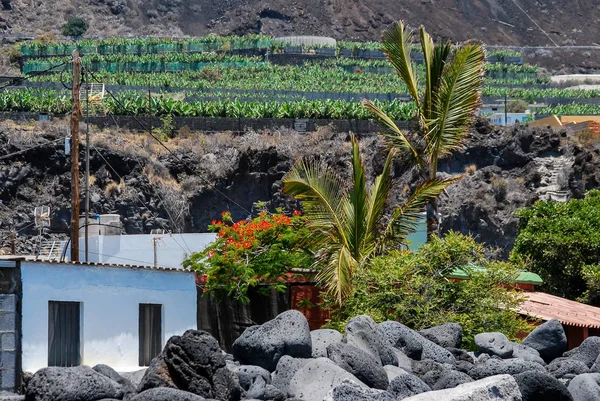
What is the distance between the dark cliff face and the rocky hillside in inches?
2829

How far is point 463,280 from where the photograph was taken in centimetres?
2333

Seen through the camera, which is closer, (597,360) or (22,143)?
(597,360)

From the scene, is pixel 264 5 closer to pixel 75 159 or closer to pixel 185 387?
pixel 75 159

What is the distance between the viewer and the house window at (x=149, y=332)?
20.8m

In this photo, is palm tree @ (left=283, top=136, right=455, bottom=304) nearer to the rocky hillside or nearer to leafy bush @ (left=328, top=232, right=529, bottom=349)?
leafy bush @ (left=328, top=232, right=529, bottom=349)

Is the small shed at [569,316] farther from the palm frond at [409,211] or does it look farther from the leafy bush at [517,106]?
the leafy bush at [517,106]

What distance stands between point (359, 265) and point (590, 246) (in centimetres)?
1159

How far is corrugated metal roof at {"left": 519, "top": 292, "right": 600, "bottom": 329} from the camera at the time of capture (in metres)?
25.0

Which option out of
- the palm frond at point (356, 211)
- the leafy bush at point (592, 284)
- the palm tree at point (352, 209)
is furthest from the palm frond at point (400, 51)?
the leafy bush at point (592, 284)

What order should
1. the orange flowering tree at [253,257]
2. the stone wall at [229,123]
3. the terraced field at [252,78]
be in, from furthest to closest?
the terraced field at [252,78] < the stone wall at [229,123] < the orange flowering tree at [253,257]

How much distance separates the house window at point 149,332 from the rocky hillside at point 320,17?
377 feet

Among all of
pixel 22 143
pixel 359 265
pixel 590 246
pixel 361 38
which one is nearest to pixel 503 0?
pixel 361 38

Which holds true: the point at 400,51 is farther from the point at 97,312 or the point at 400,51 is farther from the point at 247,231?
the point at 97,312

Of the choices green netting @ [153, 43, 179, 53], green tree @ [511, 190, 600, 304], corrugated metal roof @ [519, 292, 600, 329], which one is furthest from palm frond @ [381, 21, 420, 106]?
green netting @ [153, 43, 179, 53]
